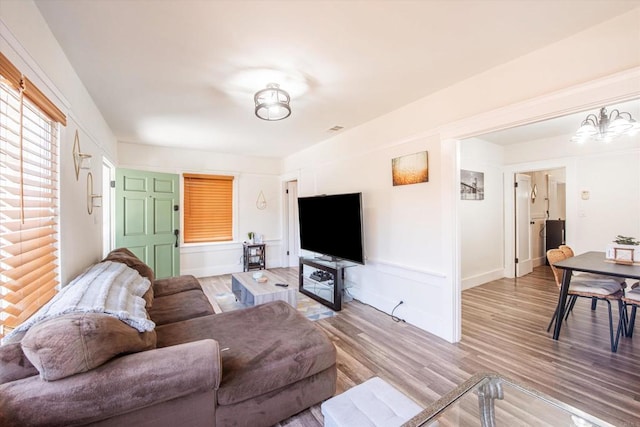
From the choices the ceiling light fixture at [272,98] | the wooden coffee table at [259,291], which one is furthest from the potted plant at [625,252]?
the ceiling light fixture at [272,98]

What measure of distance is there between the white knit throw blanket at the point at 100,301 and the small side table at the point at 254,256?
3296 millimetres

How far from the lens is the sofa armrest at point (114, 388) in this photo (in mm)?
1037

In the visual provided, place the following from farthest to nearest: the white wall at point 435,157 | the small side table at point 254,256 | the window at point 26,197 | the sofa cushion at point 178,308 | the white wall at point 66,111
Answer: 1. the small side table at point 254,256
2. the sofa cushion at point 178,308
3. the white wall at point 435,157
4. the white wall at point 66,111
5. the window at point 26,197

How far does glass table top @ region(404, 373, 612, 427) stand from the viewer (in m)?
0.95

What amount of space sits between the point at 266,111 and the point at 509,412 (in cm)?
282

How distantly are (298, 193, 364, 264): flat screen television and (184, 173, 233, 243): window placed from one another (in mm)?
1837

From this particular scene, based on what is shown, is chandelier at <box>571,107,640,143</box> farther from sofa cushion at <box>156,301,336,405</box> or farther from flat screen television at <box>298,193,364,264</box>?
sofa cushion at <box>156,301,336,405</box>

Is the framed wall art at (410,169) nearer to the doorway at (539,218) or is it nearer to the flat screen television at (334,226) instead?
the flat screen television at (334,226)

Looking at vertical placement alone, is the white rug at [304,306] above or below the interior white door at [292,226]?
below

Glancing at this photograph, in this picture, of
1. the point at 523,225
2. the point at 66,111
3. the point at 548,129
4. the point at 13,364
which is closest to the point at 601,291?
the point at 548,129

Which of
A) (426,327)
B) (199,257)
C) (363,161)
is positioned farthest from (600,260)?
(199,257)

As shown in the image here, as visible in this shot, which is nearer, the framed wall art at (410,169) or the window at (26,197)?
the window at (26,197)

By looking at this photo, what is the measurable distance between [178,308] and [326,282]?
198 centimetres

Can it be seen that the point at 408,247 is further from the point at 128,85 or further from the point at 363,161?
the point at 128,85
